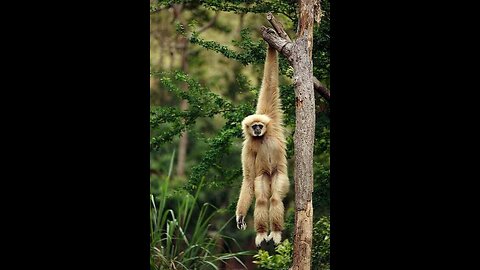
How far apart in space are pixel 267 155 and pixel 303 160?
32 centimetres

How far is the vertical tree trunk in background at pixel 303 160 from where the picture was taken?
4.46 meters

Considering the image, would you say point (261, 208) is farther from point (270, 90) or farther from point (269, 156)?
point (270, 90)

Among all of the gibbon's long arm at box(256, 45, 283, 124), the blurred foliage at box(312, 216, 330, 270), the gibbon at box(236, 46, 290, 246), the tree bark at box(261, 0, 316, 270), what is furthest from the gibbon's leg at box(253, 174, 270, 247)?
the blurred foliage at box(312, 216, 330, 270)

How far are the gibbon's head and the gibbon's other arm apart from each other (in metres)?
0.14

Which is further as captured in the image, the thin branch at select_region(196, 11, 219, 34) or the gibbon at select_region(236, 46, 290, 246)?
the thin branch at select_region(196, 11, 219, 34)

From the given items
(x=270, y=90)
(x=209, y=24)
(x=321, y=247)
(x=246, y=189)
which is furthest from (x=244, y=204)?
(x=209, y=24)

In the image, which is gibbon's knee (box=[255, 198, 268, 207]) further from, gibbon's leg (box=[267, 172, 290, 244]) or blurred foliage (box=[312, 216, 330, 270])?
blurred foliage (box=[312, 216, 330, 270])

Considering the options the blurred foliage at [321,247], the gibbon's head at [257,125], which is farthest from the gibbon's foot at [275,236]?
the blurred foliage at [321,247]

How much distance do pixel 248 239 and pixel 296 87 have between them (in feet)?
17.4

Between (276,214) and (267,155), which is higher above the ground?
(267,155)

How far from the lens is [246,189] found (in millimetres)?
4688

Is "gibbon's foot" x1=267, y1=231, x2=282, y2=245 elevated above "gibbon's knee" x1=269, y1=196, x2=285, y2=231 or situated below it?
below

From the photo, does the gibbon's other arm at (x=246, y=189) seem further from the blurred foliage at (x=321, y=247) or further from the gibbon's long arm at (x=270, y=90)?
the blurred foliage at (x=321, y=247)

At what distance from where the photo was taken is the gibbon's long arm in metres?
4.75
